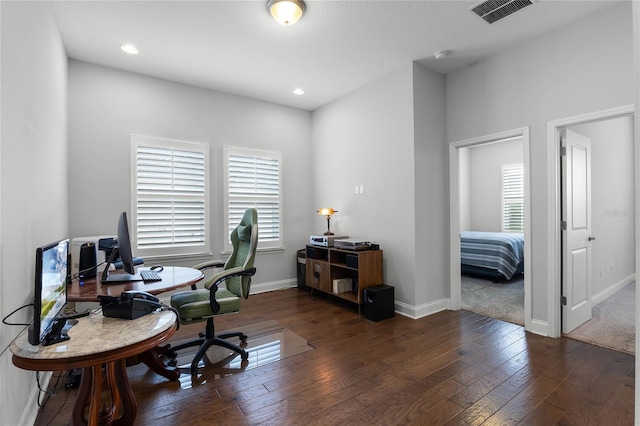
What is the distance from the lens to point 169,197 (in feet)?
13.1

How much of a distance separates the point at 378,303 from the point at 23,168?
3.20 metres

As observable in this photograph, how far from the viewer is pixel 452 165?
3898mm

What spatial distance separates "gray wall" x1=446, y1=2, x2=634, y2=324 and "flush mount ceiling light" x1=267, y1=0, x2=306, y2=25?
227 centimetres

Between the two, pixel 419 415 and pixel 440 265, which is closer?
pixel 419 415

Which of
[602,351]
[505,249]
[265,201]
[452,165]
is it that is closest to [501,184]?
[505,249]

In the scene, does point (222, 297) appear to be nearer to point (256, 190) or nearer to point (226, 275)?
point (226, 275)

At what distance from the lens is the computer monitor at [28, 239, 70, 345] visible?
124 centimetres

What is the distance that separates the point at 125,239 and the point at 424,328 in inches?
114

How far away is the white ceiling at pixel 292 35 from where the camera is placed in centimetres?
264

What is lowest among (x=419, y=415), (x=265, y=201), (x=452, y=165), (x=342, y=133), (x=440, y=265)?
(x=419, y=415)

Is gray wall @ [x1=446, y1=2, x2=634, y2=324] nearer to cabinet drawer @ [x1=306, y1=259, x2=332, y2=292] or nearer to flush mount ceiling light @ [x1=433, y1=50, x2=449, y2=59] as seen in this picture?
flush mount ceiling light @ [x1=433, y1=50, x2=449, y2=59]

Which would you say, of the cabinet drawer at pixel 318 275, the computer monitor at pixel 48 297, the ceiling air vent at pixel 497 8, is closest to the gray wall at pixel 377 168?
the cabinet drawer at pixel 318 275

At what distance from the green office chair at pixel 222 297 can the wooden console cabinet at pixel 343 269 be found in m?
1.42

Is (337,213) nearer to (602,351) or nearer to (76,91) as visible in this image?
(602,351)
